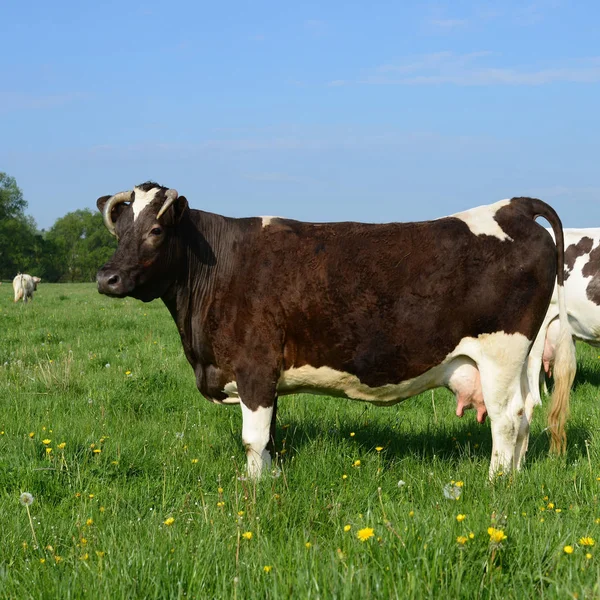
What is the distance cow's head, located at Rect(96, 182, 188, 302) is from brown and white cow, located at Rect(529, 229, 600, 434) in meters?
5.86

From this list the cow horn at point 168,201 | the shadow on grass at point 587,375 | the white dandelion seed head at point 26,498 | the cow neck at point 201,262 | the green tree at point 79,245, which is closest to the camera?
the white dandelion seed head at point 26,498

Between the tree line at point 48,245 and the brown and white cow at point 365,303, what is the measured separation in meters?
81.2

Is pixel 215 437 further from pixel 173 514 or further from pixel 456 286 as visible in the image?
pixel 456 286

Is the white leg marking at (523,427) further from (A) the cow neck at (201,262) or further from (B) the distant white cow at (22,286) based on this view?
(B) the distant white cow at (22,286)

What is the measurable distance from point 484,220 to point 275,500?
2.78 m

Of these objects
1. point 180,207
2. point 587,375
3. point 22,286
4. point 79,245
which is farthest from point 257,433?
point 79,245

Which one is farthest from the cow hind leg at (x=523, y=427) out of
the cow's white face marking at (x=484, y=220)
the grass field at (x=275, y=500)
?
the cow's white face marking at (x=484, y=220)

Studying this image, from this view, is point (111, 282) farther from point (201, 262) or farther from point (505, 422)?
point (505, 422)

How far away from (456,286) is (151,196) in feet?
8.26

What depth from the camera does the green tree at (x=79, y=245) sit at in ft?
304

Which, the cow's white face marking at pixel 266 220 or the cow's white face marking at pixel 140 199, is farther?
the cow's white face marking at pixel 266 220

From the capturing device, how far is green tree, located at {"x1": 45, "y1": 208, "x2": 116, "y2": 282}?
304 ft

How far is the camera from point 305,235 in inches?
225

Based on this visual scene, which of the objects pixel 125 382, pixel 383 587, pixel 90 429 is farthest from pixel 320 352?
pixel 125 382
